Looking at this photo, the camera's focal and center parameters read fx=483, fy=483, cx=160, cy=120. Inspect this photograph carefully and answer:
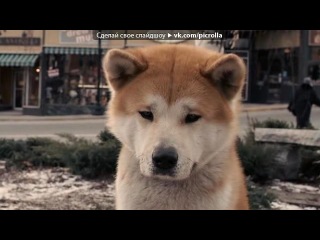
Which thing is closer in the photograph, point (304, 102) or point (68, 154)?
point (68, 154)

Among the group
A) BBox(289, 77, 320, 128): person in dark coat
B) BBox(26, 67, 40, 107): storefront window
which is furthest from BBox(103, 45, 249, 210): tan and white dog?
BBox(26, 67, 40, 107): storefront window

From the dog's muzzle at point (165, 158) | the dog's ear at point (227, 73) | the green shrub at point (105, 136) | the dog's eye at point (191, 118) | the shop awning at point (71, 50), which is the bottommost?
the green shrub at point (105, 136)

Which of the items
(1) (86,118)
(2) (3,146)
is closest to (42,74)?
(1) (86,118)

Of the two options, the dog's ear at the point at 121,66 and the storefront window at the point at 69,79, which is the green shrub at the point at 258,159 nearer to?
the dog's ear at the point at 121,66

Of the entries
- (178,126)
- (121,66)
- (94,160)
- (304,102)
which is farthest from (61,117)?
(178,126)

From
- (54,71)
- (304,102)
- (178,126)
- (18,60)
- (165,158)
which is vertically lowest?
(165,158)

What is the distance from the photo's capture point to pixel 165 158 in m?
2.20

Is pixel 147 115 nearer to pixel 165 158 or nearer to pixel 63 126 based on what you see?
pixel 165 158

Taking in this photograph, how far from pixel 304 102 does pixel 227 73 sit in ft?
26.4

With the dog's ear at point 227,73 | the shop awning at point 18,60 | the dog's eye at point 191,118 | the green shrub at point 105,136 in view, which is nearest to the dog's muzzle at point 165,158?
the dog's eye at point 191,118

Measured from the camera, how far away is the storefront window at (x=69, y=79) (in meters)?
18.2

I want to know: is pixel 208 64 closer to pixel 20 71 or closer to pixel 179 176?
pixel 179 176

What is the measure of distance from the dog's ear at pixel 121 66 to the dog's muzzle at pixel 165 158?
1.67ft

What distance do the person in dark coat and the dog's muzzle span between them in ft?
26.0
